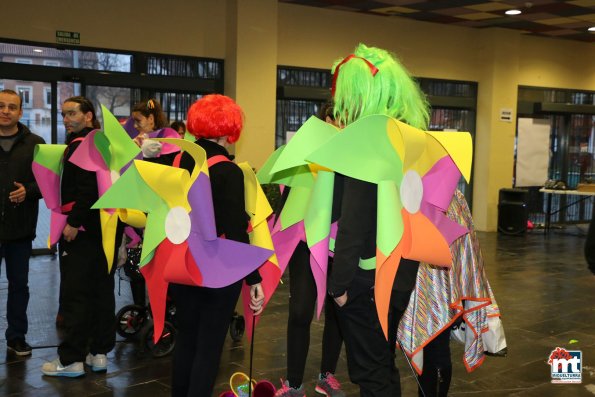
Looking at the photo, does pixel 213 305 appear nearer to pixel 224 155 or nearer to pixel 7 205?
pixel 224 155

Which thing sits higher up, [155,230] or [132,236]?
[155,230]

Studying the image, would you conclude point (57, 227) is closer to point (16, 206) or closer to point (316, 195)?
point (16, 206)

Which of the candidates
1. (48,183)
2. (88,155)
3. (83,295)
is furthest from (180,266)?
(48,183)

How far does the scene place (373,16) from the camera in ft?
34.2

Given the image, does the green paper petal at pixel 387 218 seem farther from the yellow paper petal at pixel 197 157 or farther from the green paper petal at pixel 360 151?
the yellow paper petal at pixel 197 157

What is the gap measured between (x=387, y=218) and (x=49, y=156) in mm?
→ 2296

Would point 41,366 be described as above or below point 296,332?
below

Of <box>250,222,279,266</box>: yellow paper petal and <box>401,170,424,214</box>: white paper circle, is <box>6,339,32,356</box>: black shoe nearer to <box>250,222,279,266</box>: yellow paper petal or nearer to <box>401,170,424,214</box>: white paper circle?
<box>250,222,279,266</box>: yellow paper petal

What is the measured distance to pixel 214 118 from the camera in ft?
9.18

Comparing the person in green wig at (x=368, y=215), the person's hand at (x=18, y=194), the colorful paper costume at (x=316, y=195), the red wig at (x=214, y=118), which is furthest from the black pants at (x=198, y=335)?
the person's hand at (x=18, y=194)

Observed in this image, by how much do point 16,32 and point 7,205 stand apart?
4.48 meters

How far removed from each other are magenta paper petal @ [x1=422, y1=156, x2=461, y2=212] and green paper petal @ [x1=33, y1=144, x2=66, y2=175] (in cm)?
224

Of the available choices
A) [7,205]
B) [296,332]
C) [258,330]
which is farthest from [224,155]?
[258,330]

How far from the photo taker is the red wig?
9.18ft
